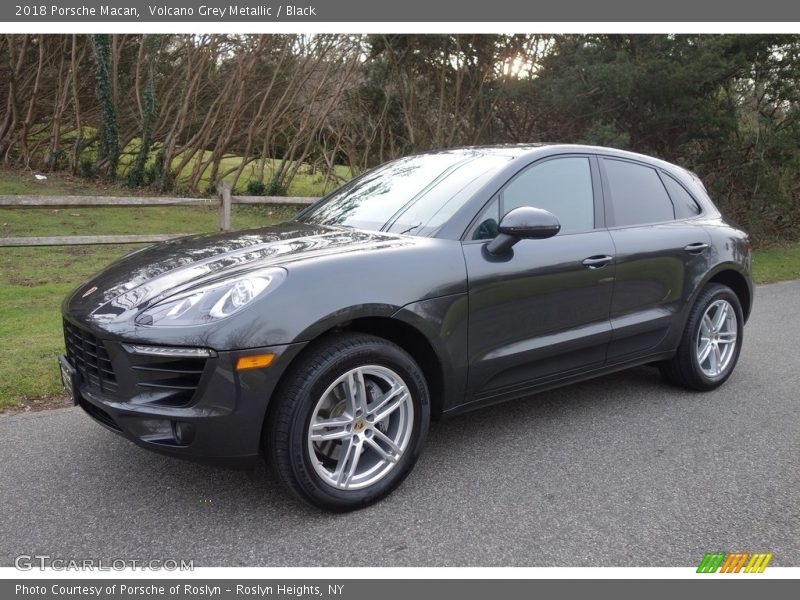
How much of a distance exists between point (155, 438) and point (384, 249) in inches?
51.0

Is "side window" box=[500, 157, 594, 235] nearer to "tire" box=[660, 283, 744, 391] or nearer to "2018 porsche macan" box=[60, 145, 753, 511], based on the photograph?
"2018 porsche macan" box=[60, 145, 753, 511]

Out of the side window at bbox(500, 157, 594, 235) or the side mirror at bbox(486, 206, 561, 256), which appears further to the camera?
the side window at bbox(500, 157, 594, 235)

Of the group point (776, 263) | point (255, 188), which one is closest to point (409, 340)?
point (776, 263)

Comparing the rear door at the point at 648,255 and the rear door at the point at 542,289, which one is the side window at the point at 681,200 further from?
the rear door at the point at 542,289

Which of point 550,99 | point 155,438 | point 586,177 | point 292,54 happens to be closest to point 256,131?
point 292,54

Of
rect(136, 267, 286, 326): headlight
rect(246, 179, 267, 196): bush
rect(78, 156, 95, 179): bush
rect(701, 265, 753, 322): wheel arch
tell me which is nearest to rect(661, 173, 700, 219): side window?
rect(701, 265, 753, 322): wheel arch

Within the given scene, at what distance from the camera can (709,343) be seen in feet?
15.6

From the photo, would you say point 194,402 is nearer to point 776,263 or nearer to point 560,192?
point 560,192

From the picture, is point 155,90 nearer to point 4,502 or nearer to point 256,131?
point 256,131

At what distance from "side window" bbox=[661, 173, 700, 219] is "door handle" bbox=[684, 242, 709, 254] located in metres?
0.22

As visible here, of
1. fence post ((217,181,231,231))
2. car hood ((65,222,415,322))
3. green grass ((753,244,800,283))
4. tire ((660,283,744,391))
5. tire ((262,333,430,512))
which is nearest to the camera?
tire ((262,333,430,512))

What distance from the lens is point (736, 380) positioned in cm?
505

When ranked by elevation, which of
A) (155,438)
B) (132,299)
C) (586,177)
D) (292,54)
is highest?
(292,54)

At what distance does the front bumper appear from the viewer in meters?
2.65
